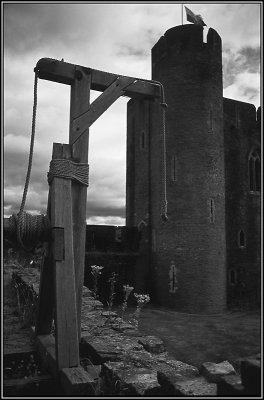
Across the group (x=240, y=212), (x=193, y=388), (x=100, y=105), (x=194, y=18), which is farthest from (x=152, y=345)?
(x=194, y=18)

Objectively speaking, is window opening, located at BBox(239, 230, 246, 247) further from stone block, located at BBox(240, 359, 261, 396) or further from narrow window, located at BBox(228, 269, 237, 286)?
stone block, located at BBox(240, 359, 261, 396)

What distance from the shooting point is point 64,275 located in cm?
347

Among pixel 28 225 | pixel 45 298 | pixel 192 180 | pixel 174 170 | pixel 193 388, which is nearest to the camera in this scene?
pixel 193 388

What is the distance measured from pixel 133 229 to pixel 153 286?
274cm

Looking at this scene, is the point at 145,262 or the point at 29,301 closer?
the point at 29,301

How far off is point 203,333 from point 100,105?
9481 millimetres

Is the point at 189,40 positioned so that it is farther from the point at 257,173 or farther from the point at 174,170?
the point at 257,173

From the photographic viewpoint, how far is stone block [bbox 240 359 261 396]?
6.66 ft

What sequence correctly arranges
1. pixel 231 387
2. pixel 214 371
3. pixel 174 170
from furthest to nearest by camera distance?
pixel 174 170
pixel 214 371
pixel 231 387

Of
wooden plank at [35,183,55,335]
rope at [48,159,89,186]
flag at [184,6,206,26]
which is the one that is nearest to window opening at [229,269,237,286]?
flag at [184,6,206,26]

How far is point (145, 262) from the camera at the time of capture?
17.1m

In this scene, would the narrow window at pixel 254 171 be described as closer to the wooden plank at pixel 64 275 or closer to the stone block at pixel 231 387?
the wooden plank at pixel 64 275

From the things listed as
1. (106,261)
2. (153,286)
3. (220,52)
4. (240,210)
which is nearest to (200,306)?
(153,286)

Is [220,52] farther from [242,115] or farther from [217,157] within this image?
[217,157]
